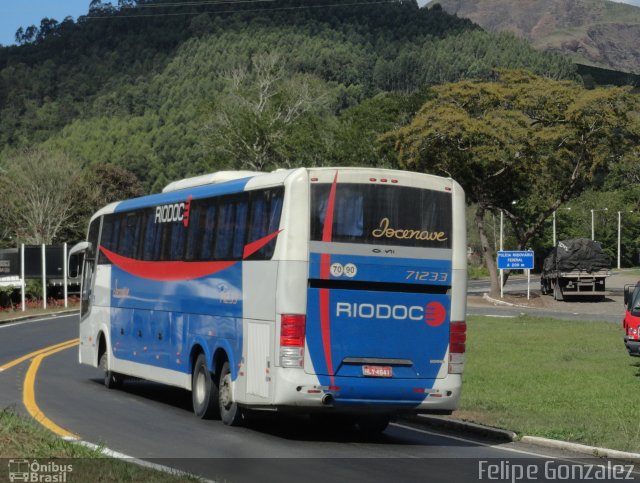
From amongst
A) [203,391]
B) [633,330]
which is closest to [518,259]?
[633,330]

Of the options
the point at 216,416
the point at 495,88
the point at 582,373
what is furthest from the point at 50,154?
the point at 216,416

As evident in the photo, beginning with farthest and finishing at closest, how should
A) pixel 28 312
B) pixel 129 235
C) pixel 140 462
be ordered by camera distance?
pixel 28 312 < pixel 129 235 < pixel 140 462

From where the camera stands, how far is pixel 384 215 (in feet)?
55.1

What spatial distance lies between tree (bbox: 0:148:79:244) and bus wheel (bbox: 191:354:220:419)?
268 ft

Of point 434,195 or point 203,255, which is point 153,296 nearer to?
point 203,255

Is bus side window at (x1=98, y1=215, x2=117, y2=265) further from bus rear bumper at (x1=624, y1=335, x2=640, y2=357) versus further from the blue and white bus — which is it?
bus rear bumper at (x1=624, y1=335, x2=640, y2=357)

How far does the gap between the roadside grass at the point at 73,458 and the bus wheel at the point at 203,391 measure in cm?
544

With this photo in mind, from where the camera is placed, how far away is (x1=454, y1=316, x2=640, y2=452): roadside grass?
57.9 feet

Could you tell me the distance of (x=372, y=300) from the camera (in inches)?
655

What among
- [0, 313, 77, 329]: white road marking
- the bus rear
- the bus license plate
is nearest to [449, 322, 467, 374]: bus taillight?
the bus rear

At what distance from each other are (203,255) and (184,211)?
1.37m

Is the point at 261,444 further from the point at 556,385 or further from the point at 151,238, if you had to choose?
the point at 556,385

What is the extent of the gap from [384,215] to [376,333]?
1.61 metres

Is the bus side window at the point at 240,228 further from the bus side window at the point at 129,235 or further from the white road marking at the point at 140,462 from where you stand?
the bus side window at the point at 129,235
